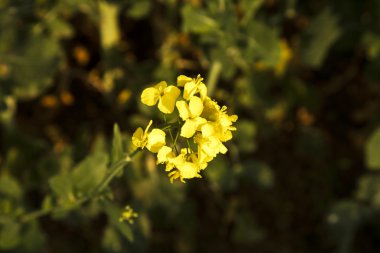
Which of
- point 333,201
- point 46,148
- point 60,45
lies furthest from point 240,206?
point 60,45

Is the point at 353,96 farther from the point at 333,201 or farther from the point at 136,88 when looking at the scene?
the point at 136,88

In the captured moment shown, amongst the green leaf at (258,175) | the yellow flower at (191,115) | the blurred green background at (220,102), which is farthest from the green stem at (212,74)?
the yellow flower at (191,115)

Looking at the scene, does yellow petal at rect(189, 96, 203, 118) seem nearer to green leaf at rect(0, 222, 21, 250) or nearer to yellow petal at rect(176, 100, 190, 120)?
yellow petal at rect(176, 100, 190, 120)

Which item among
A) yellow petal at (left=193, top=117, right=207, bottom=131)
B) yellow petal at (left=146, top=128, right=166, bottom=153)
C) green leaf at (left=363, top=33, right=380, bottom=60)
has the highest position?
green leaf at (left=363, top=33, right=380, bottom=60)

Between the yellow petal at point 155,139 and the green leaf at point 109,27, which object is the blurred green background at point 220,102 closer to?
the green leaf at point 109,27

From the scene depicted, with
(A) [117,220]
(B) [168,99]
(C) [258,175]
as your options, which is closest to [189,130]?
(B) [168,99]

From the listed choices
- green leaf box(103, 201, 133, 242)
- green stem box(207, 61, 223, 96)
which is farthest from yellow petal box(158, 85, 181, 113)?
green stem box(207, 61, 223, 96)
